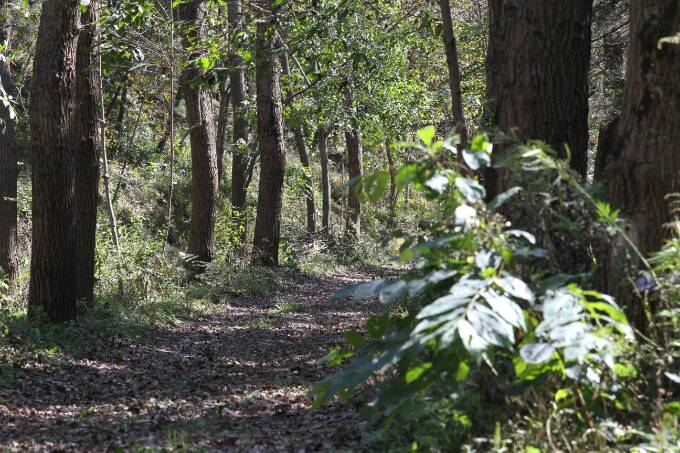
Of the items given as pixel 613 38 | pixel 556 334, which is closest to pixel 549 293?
pixel 556 334

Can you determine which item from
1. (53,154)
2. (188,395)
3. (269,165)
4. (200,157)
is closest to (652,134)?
(188,395)

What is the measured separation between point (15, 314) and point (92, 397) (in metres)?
3.30

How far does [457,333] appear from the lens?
123 inches

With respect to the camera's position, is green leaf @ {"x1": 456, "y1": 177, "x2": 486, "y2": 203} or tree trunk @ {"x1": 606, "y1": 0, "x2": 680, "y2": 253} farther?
tree trunk @ {"x1": 606, "y1": 0, "x2": 680, "y2": 253}

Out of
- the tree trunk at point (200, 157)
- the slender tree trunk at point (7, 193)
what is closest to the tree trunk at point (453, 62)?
the tree trunk at point (200, 157)

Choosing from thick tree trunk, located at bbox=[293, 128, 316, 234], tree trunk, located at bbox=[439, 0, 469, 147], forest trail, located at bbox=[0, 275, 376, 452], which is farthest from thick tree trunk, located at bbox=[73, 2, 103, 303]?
thick tree trunk, located at bbox=[293, 128, 316, 234]

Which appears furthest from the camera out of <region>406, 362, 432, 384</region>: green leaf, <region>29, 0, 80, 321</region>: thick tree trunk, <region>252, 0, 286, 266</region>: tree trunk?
<region>252, 0, 286, 266</region>: tree trunk

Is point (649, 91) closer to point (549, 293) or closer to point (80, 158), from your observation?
point (549, 293)

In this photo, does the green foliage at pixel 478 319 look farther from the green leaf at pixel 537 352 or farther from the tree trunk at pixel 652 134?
the tree trunk at pixel 652 134

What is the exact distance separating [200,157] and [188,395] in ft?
28.0

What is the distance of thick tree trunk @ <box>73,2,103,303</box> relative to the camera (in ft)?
34.9

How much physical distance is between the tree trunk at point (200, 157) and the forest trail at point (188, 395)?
13.0 ft

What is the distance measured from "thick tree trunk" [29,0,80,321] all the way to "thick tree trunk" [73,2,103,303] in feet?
1.40

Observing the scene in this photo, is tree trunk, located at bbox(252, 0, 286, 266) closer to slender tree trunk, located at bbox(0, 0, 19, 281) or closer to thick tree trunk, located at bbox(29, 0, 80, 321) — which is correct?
slender tree trunk, located at bbox(0, 0, 19, 281)
